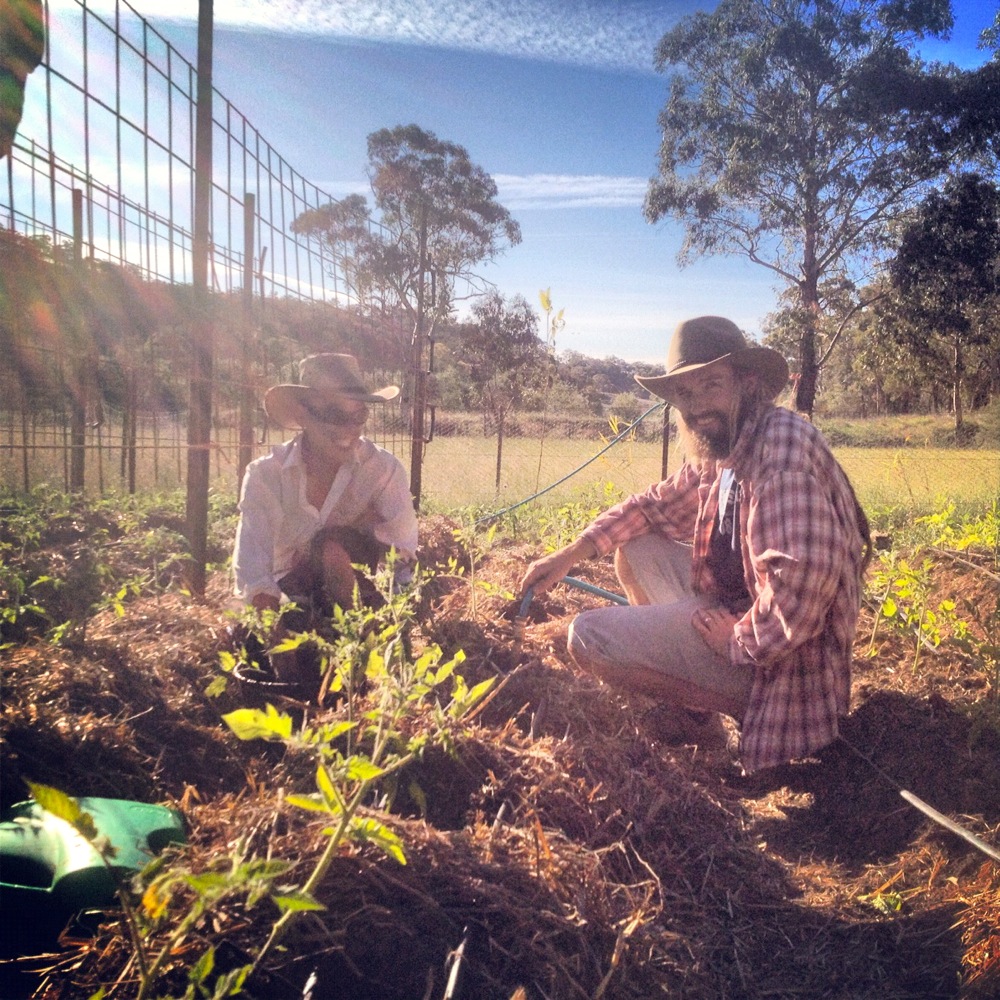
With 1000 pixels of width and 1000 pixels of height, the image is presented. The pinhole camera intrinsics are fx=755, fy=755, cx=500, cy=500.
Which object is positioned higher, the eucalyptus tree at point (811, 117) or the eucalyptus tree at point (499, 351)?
the eucalyptus tree at point (811, 117)

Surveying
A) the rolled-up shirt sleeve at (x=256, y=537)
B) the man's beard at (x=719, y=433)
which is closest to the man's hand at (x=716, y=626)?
the man's beard at (x=719, y=433)

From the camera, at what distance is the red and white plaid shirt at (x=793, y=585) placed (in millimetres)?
2213

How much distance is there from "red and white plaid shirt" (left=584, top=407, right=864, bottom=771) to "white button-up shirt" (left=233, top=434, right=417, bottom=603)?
146cm

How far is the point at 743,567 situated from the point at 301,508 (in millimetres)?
1838

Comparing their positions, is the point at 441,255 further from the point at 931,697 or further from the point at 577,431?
the point at 931,697

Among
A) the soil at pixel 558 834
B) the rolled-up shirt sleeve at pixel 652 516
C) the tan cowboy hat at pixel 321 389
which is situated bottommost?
the soil at pixel 558 834

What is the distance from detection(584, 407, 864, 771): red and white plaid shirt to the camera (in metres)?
2.21

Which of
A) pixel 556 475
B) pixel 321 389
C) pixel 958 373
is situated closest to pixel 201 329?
pixel 321 389

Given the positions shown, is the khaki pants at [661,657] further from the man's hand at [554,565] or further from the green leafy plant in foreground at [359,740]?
the green leafy plant in foreground at [359,740]

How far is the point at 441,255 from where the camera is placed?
14.9 m

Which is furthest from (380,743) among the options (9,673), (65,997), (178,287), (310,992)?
(178,287)

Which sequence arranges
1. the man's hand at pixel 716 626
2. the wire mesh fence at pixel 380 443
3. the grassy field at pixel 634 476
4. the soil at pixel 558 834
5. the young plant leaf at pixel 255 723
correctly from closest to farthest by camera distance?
1. the young plant leaf at pixel 255 723
2. the soil at pixel 558 834
3. the man's hand at pixel 716 626
4. the wire mesh fence at pixel 380 443
5. the grassy field at pixel 634 476

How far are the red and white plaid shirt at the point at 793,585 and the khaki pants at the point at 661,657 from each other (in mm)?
155

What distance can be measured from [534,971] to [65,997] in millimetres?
757
